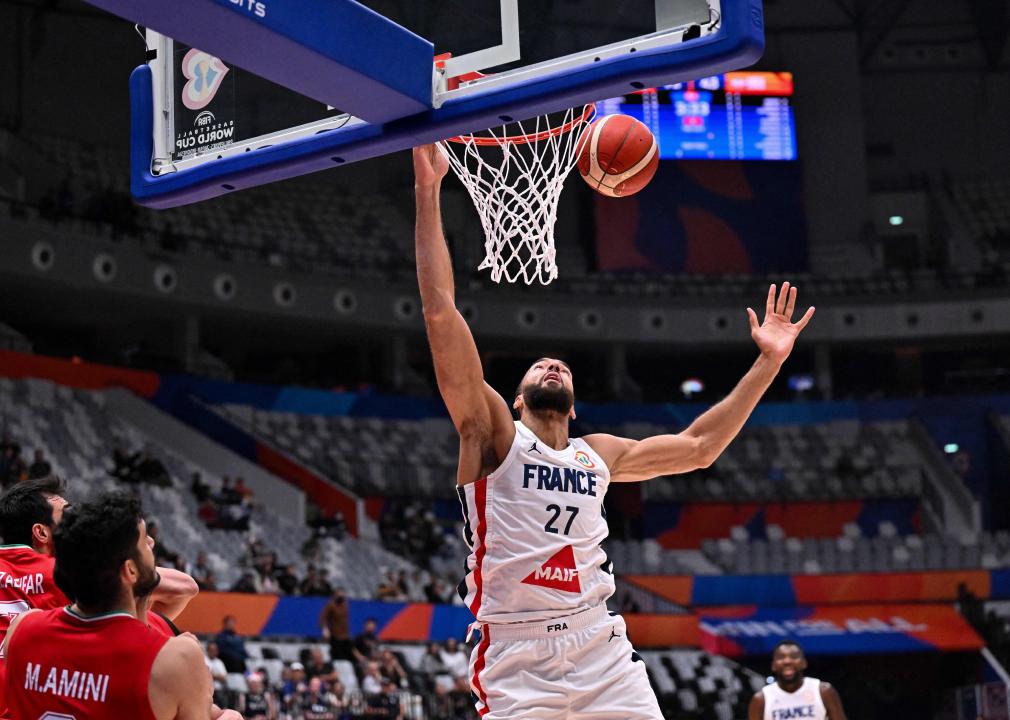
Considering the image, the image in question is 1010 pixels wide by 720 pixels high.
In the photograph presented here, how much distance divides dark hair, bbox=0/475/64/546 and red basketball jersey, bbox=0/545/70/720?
0.22 ft

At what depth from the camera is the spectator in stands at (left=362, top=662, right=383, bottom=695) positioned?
14.6 meters

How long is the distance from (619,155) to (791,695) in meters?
5.16

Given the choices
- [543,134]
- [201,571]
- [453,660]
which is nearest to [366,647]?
[453,660]

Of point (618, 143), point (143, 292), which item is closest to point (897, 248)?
point (143, 292)

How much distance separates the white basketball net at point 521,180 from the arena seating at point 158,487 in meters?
12.4

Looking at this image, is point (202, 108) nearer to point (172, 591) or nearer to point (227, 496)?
point (172, 591)

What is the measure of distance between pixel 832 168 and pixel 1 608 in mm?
28878

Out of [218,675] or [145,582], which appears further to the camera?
[218,675]

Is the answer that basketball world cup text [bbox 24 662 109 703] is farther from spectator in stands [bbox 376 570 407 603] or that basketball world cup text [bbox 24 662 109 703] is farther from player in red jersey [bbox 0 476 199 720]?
spectator in stands [bbox 376 570 407 603]

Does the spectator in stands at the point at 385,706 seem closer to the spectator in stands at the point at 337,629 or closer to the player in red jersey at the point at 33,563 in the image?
the spectator in stands at the point at 337,629

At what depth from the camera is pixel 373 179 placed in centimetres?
2992

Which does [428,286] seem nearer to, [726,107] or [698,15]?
[698,15]

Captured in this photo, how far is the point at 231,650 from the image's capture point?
46.2 feet

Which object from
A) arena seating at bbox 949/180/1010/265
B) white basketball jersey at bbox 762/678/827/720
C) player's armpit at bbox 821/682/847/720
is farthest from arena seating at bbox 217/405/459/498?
player's armpit at bbox 821/682/847/720
